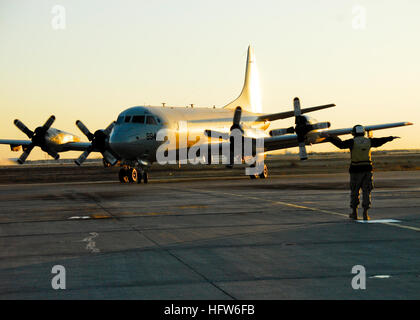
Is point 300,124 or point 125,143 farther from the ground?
point 300,124

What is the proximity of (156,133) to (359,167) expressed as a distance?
21.5 m

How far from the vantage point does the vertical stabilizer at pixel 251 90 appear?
4919 cm

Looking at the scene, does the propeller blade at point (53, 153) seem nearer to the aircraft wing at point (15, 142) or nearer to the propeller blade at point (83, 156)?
the aircraft wing at point (15, 142)

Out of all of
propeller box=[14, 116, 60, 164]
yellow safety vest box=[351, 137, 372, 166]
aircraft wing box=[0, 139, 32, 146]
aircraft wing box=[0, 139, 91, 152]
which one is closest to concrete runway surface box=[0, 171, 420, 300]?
yellow safety vest box=[351, 137, 372, 166]

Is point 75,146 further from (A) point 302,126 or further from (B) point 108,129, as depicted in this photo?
(A) point 302,126

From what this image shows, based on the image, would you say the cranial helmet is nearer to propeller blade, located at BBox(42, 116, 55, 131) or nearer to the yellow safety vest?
the yellow safety vest

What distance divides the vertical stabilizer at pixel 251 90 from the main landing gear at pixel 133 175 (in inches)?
590

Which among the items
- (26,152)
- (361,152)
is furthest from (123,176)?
(361,152)

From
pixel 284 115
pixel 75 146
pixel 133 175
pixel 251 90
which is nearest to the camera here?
pixel 133 175

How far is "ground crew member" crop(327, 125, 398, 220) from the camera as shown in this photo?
14.1m

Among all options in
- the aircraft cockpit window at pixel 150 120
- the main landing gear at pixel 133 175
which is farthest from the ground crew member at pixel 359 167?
the main landing gear at pixel 133 175

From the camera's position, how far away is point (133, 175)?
36281 mm

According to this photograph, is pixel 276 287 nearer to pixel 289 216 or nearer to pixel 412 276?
pixel 412 276

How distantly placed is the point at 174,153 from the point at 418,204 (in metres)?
20.4
